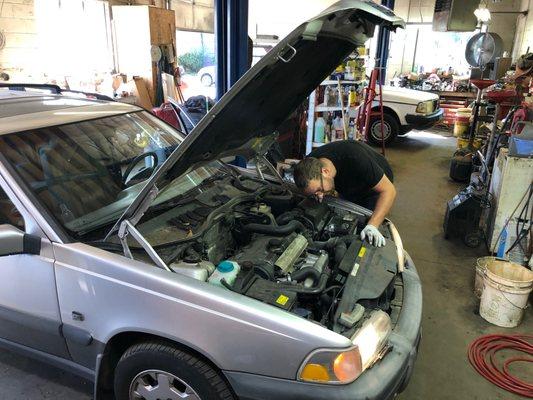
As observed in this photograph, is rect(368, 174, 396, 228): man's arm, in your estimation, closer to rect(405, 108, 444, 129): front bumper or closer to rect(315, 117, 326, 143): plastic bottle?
rect(315, 117, 326, 143): plastic bottle

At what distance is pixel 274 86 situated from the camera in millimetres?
2062

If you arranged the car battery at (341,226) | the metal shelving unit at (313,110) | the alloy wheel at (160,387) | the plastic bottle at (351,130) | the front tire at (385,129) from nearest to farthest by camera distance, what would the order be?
the alloy wheel at (160,387), the car battery at (341,226), the metal shelving unit at (313,110), the plastic bottle at (351,130), the front tire at (385,129)

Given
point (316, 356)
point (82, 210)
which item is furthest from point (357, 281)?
point (82, 210)

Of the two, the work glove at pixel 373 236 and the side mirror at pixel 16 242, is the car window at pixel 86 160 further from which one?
the work glove at pixel 373 236

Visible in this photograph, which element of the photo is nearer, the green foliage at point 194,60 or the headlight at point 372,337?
the headlight at point 372,337

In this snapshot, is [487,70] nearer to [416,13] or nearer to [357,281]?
[416,13]

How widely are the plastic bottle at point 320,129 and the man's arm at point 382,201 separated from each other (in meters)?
2.97

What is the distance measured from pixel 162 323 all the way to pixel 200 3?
42.4ft

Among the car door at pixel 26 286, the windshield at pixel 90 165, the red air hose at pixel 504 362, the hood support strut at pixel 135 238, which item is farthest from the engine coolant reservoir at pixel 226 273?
the red air hose at pixel 504 362

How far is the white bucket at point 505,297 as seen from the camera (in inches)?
111

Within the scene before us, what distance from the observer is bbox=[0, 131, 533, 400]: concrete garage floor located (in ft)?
7.48

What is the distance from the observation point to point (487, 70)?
8.95m

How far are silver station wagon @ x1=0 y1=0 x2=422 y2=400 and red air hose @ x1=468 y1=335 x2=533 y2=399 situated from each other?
0.79 metres

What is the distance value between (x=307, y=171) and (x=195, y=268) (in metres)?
1.02
